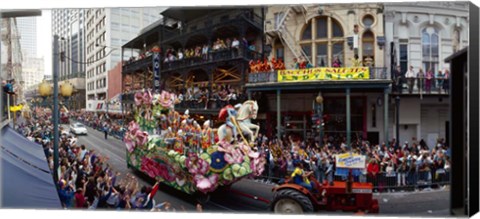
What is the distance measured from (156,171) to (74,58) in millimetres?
2711

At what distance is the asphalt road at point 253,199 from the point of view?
6070 millimetres

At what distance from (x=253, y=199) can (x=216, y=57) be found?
7.79 ft

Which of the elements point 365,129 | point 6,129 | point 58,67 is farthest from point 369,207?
point 6,129

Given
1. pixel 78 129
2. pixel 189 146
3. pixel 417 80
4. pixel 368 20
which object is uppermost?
pixel 368 20

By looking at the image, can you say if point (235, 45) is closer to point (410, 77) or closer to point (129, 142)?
point (129, 142)

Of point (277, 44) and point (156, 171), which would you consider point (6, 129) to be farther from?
point (277, 44)

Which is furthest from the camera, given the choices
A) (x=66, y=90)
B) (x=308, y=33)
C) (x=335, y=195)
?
(x=66, y=90)

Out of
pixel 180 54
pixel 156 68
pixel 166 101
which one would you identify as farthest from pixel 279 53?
pixel 156 68

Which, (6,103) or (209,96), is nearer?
(209,96)

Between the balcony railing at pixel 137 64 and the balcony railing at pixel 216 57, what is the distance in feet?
0.90

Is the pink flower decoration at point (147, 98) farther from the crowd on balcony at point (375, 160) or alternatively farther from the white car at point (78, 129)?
the crowd on balcony at point (375, 160)

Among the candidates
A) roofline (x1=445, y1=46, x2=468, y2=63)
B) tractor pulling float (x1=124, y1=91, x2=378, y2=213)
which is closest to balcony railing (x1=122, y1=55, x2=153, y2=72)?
tractor pulling float (x1=124, y1=91, x2=378, y2=213)

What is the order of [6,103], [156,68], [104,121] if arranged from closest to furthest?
[156,68], [6,103], [104,121]

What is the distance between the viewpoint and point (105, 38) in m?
7.49
